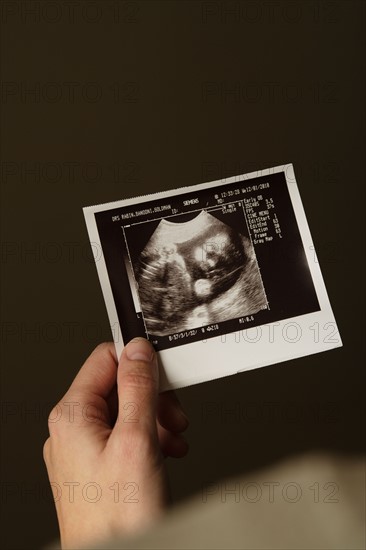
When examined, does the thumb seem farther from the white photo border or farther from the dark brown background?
the dark brown background

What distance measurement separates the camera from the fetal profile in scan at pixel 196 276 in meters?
0.97

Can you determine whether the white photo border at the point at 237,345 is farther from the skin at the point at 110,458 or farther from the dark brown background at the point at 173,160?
the dark brown background at the point at 173,160

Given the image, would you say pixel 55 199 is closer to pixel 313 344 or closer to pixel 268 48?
pixel 268 48

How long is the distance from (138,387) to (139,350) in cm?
10

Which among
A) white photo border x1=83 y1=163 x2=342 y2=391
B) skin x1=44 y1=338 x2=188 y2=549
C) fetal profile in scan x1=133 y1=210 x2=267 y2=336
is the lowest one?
skin x1=44 y1=338 x2=188 y2=549

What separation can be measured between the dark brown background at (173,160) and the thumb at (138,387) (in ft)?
2.03

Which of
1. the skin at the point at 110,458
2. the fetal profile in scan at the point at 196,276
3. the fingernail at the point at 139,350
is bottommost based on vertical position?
the skin at the point at 110,458

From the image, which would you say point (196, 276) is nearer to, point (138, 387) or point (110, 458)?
point (138, 387)

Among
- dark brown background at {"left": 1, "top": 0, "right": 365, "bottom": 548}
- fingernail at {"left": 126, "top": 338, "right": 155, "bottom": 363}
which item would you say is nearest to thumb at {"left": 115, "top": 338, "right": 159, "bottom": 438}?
fingernail at {"left": 126, "top": 338, "right": 155, "bottom": 363}

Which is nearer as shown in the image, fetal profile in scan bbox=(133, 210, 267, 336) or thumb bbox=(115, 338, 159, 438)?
thumb bbox=(115, 338, 159, 438)

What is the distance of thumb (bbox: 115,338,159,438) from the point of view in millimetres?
762

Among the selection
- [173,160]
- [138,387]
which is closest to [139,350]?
[138,387]

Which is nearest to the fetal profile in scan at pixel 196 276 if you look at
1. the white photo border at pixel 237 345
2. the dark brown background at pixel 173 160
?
the white photo border at pixel 237 345

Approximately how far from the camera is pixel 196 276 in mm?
982
